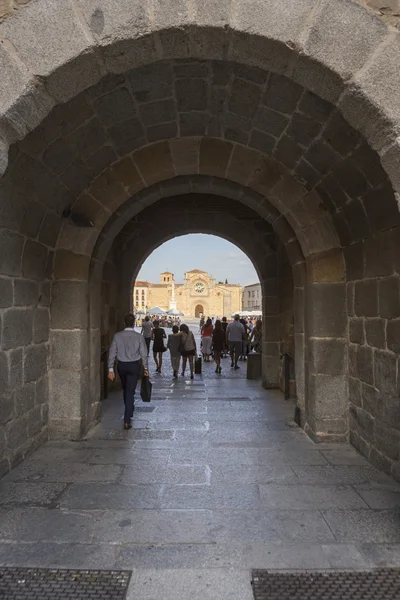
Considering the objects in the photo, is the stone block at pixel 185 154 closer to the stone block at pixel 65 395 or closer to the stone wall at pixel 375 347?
the stone wall at pixel 375 347

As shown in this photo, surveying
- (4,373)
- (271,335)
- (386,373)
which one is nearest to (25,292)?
A: (4,373)

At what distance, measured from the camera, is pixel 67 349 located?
4.66 m

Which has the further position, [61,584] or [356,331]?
[356,331]

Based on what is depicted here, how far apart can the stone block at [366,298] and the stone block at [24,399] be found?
3289 millimetres

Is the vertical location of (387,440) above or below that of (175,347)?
below

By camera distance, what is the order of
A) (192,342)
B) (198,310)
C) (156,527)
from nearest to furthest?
(156,527)
(192,342)
(198,310)

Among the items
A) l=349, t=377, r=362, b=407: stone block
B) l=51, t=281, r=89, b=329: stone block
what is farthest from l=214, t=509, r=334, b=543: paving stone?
l=51, t=281, r=89, b=329: stone block

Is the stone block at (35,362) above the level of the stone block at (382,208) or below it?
below

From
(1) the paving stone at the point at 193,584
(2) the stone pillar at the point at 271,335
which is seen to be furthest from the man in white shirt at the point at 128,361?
(2) the stone pillar at the point at 271,335

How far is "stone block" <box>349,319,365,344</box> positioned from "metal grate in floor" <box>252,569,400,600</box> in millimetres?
2289

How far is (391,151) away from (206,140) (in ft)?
8.07

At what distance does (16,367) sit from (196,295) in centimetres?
7360

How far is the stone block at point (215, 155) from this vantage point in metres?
4.48

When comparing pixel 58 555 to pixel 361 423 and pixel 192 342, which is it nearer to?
pixel 361 423
